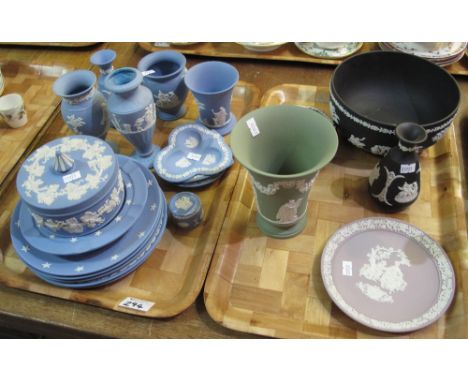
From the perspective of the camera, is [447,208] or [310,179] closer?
[310,179]

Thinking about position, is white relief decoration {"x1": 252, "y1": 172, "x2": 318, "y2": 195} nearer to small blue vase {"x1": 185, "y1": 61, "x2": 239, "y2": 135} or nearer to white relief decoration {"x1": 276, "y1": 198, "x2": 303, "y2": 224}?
white relief decoration {"x1": 276, "y1": 198, "x2": 303, "y2": 224}

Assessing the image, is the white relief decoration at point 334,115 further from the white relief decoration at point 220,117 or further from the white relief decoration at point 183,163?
the white relief decoration at point 183,163

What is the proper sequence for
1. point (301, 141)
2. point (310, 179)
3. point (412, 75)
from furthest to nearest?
1. point (412, 75)
2. point (301, 141)
3. point (310, 179)

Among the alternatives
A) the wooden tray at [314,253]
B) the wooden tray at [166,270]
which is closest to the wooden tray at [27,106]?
the wooden tray at [166,270]

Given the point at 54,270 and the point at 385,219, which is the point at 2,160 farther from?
the point at 385,219

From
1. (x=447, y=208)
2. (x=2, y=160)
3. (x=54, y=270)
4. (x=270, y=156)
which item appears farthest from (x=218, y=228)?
(x=2, y=160)

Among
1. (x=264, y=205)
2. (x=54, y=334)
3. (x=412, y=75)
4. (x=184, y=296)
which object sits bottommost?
(x=54, y=334)

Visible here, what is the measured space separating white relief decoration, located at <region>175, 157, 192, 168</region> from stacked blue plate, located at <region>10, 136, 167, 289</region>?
16 centimetres

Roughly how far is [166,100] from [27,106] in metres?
0.52

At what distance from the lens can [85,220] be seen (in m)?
0.79

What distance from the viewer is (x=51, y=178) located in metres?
0.77

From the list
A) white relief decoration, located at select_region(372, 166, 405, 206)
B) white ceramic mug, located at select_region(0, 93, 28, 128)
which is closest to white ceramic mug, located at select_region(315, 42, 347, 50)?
white relief decoration, located at select_region(372, 166, 405, 206)

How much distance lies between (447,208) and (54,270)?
3.06 ft

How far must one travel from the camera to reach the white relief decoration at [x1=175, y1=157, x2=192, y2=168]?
1.02m
